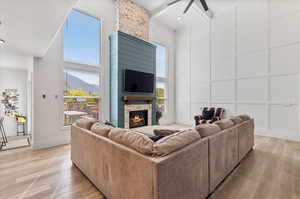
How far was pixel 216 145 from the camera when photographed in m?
1.94

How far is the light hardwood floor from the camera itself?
6.17 feet

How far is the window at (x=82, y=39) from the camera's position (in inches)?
168

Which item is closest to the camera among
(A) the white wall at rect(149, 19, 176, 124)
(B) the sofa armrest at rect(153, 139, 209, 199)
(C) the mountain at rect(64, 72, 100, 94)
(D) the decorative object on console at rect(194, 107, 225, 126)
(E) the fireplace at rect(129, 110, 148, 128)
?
(B) the sofa armrest at rect(153, 139, 209, 199)

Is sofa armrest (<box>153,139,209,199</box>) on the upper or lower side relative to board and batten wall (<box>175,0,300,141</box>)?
lower

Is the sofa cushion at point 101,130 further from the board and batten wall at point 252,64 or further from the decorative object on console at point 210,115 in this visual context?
the board and batten wall at point 252,64

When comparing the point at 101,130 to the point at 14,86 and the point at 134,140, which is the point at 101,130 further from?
the point at 14,86

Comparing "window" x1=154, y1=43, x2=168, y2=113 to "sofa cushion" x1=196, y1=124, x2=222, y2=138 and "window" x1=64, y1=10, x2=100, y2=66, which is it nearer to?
"window" x1=64, y1=10, x2=100, y2=66

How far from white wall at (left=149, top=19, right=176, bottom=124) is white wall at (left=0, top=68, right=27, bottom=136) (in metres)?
5.34

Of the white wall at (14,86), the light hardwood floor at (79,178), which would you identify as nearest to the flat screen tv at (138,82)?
the light hardwood floor at (79,178)

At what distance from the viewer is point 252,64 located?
5.09 meters

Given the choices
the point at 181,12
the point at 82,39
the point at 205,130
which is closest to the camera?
the point at 205,130

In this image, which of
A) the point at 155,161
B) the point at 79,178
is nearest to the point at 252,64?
the point at 155,161

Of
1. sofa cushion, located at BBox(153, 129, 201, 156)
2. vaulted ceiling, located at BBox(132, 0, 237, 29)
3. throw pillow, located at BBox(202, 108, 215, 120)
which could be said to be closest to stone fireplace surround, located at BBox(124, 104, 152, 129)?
throw pillow, located at BBox(202, 108, 215, 120)

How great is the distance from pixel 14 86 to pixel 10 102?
1.95 feet
